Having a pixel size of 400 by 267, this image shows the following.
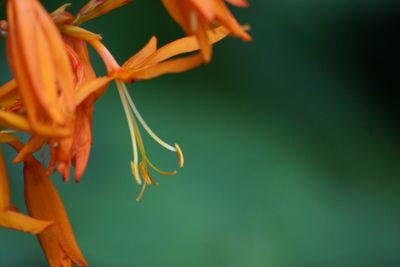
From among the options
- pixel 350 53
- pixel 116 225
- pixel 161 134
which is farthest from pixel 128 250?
pixel 350 53

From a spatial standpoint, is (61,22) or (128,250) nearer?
(61,22)

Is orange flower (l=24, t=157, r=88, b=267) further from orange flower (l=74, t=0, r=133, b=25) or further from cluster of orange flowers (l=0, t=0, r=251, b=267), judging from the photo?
orange flower (l=74, t=0, r=133, b=25)

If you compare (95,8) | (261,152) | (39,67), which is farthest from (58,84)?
(261,152)

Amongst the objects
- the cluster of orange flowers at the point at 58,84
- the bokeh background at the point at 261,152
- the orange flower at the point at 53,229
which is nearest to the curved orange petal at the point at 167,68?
the cluster of orange flowers at the point at 58,84

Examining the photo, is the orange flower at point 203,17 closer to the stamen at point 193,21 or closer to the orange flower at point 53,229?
the stamen at point 193,21

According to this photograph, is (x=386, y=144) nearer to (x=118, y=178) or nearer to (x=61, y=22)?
(x=118, y=178)

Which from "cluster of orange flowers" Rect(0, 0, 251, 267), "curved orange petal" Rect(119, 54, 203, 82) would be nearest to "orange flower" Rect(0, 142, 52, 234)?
"cluster of orange flowers" Rect(0, 0, 251, 267)
